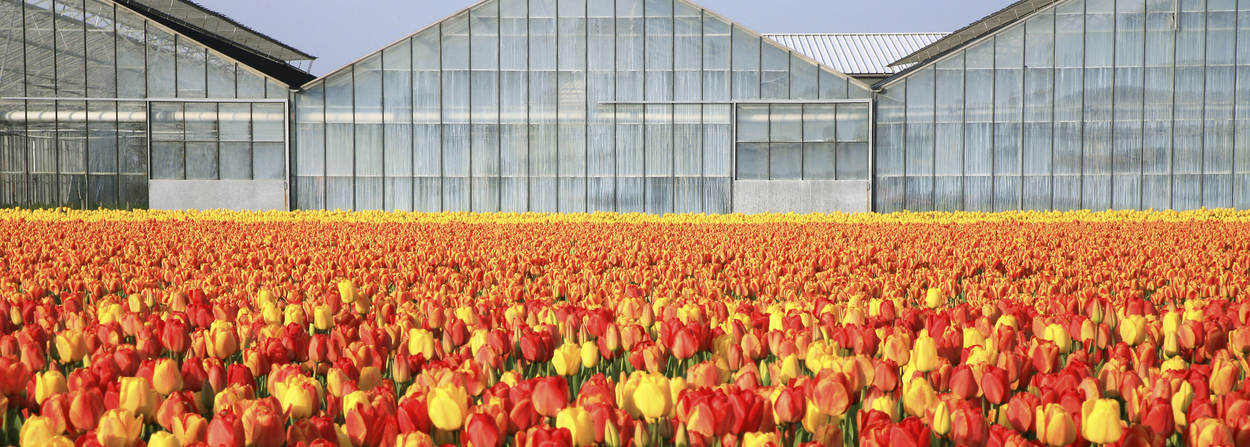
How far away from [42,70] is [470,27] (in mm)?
10342

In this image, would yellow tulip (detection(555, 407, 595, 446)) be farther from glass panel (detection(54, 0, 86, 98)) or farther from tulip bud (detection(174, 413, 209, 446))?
glass panel (detection(54, 0, 86, 98))

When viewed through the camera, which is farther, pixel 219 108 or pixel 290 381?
pixel 219 108

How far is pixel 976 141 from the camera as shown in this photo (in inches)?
968

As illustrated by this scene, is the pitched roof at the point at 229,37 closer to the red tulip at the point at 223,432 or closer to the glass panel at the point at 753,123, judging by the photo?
the glass panel at the point at 753,123

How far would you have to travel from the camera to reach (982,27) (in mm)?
32812

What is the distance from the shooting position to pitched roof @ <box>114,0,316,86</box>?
2956 centimetres

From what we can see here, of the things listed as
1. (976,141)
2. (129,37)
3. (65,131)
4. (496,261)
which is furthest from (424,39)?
(496,261)

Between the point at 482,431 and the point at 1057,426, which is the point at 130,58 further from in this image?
the point at 1057,426

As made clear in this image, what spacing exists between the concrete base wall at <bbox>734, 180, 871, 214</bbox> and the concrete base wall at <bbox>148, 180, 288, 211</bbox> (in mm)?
11122

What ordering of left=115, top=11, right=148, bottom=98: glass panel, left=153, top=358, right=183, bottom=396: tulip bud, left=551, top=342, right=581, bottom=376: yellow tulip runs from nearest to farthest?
left=153, top=358, right=183, bottom=396: tulip bud → left=551, top=342, right=581, bottom=376: yellow tulip → left=115, top=11, right=148, bottom=98: glass panel

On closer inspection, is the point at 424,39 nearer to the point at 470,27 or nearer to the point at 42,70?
the point at 470,27

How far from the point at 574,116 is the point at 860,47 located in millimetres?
22859

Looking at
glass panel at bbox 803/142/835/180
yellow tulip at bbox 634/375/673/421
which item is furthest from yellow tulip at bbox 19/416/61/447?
glass panel at bbox 803/142/835/180

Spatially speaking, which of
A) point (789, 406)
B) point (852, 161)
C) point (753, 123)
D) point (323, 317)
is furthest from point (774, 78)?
point (789, 406)
